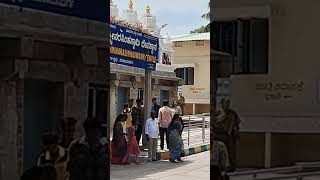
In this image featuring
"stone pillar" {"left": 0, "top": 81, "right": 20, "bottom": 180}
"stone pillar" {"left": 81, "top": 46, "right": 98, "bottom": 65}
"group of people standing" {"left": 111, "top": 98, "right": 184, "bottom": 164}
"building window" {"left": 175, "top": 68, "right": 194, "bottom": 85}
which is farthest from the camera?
"building window" {"left": 175, "top": 68, "right": 194, "bottom": 85}

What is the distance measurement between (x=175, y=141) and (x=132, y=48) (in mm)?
1370

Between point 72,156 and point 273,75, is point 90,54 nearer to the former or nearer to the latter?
point 72,156

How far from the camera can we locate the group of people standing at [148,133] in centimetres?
671

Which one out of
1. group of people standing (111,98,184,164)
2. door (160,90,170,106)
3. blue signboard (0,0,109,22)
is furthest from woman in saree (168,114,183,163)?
door (160,90,170,106)

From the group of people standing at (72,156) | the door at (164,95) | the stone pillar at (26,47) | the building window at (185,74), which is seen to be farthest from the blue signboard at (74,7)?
the building window at (185,74)

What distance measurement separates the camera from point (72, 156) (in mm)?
2248

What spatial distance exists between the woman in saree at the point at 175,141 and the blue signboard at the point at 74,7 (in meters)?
4.80

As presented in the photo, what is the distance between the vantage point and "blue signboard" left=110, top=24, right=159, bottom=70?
608cm

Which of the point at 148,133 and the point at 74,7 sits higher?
the point at 74,7

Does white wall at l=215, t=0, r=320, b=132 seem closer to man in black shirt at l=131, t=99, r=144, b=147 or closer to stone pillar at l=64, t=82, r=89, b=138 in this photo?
stone pillar at l=64, t=82, r=89, b=138

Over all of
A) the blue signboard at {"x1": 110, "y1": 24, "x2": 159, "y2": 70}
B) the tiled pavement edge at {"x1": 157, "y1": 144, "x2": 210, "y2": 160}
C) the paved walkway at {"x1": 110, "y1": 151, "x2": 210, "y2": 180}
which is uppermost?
the blue signboard at {"x1": 110, "y1": 24, "x2": 159, "y2": 70}

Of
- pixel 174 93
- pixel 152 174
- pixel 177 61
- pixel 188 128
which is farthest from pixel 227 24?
pixel 177 61

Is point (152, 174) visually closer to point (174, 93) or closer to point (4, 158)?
point (4, 158)

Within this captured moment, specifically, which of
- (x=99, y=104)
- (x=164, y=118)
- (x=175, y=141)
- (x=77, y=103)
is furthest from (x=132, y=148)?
(x=77, y=103)
